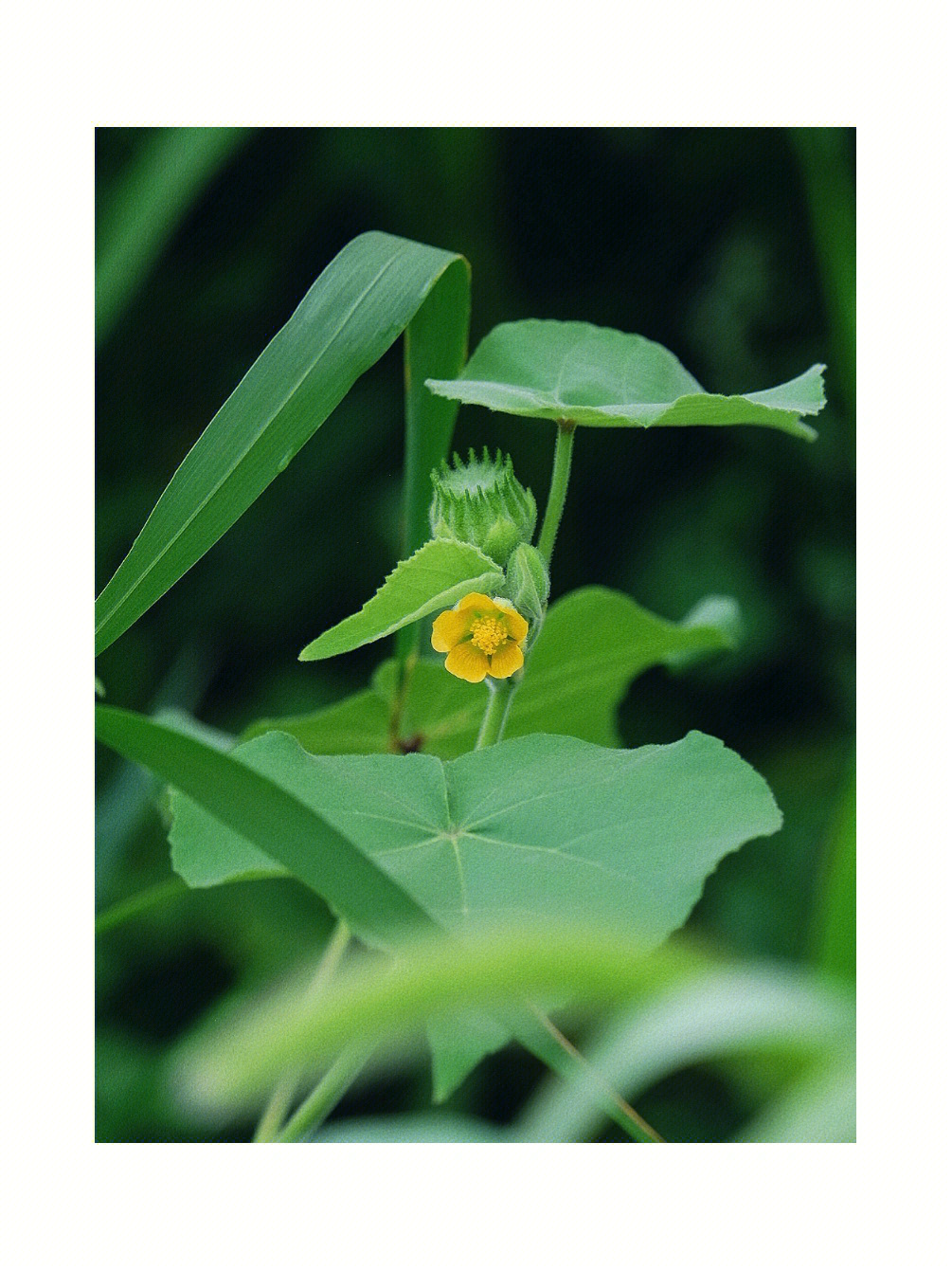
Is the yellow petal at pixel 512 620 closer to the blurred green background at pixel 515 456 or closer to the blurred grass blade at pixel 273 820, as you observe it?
the blurred grass blade at pixel 273 820

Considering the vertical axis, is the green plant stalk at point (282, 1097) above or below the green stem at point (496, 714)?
below

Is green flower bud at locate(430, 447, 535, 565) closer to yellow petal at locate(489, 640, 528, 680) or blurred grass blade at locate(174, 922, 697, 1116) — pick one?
yellow petal at locate(489, 640, 528, 680)

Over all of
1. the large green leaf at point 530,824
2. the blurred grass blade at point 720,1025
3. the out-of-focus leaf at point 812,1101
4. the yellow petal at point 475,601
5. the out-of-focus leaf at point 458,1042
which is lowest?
the out-of-focus leaf at point 458,1042

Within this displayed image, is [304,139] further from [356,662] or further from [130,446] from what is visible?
[356,662]

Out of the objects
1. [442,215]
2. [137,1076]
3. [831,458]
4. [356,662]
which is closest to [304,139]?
[442,215]

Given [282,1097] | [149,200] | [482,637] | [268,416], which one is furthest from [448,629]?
[149,200]

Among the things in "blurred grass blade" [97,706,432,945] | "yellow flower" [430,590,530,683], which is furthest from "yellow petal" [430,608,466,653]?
"blurred grass blade" [97,706,432,945]

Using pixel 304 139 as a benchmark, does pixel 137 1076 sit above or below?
below

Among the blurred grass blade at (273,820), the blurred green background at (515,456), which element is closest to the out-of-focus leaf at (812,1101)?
the blurred grass blade at (273,820)
